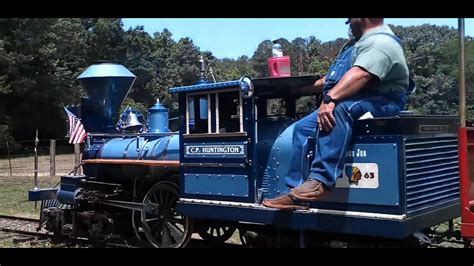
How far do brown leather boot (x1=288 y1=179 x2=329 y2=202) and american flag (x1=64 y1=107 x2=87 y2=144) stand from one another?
540 centimetres

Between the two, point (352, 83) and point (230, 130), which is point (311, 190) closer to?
point (352, 83)

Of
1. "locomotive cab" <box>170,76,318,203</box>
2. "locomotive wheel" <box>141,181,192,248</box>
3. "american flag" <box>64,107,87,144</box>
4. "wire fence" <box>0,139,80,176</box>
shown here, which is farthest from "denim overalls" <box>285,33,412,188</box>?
"wire fence" <box>0,139,80,176</box>

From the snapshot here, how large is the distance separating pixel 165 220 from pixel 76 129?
3297 mm

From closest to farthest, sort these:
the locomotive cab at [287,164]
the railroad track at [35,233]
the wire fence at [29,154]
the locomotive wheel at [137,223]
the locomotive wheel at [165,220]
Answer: the locomotive cab at [287,164], the locomotive wheel at [165,220], the railroad track at [35,233], the locomotive wheel at [137,223], the wire fence at [29,154]

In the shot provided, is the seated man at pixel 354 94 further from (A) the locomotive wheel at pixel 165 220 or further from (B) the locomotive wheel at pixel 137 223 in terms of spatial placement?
(B) the locomotive wheel at pixel 137 223

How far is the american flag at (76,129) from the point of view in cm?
1010

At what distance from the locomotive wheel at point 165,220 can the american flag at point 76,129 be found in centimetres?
253

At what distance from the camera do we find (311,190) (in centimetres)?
562

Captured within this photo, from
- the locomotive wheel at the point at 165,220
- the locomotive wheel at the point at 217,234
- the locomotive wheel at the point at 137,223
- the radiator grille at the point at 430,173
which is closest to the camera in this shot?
the radiator grille at the point at 430,173

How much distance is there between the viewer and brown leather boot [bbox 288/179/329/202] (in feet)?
18.4

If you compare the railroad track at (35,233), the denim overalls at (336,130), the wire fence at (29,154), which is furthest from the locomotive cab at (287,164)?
the wire fence at (29,154)

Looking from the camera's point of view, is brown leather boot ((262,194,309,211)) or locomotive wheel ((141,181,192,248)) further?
locomotive wheel ((141,181,192,248))

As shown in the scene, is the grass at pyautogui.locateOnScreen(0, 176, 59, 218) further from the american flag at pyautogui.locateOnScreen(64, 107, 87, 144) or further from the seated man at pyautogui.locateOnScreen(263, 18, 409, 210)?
the seated man at pyautogui.locateOnScreen(263, 18, 409, 210)
